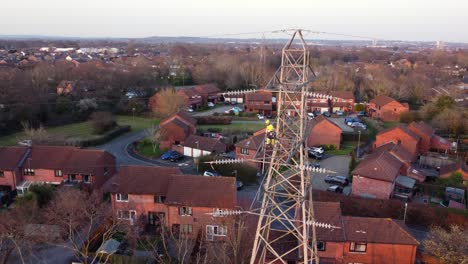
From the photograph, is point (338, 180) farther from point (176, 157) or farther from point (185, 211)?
point (176, 157)

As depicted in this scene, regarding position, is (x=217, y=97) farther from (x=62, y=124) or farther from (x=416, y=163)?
(x=416, y=163)

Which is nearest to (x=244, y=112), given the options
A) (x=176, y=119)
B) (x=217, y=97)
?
(x=217, y=97)

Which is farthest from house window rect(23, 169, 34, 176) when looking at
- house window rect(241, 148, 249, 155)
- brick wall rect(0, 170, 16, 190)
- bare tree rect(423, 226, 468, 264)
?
bare tree rect(423, 226, 468, 264)

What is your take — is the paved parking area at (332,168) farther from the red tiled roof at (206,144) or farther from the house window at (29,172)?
the house window at (29,172)

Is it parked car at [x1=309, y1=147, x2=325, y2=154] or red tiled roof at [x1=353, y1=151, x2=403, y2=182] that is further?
parked car at [x1=309, y1=147, x2=325, y2=154]

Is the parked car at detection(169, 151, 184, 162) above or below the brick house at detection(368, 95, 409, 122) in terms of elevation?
below

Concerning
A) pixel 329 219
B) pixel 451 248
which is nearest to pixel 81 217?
pixel 329 219

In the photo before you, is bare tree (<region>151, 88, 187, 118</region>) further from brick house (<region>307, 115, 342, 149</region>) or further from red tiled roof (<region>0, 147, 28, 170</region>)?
red tiled roof (<region>0, 147, 28, 170</region>)

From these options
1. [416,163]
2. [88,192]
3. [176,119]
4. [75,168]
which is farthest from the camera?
[176,119]
